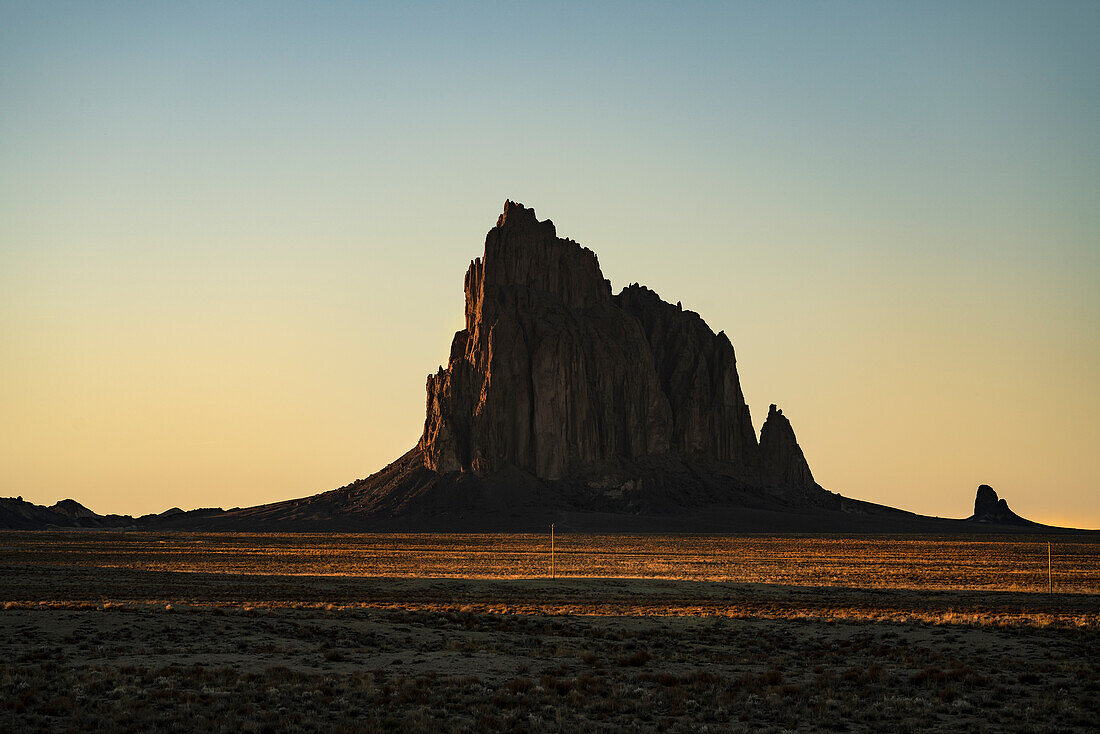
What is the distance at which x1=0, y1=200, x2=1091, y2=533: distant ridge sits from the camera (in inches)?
6191

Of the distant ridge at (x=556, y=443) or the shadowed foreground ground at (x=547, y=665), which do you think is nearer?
the shadowed foreground ground at (x=547, y=665)

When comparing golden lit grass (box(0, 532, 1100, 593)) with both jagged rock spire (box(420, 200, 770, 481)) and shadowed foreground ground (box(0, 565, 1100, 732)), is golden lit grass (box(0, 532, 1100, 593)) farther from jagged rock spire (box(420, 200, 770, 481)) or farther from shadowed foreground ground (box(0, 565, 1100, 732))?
jagged rock spire (box(420, 200, 770, 481))

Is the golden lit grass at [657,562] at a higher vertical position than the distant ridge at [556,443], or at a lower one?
lower

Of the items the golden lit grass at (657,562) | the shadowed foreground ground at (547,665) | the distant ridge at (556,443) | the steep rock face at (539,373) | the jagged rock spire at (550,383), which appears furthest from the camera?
the jagged rock spire at (550,383)

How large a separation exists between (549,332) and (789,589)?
13418cm

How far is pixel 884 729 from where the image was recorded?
16.7 m

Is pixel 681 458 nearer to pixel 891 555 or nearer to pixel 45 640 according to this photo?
pixel 891 555

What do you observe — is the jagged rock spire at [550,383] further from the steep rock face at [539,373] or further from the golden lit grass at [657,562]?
the golden lit grass at [657,562]

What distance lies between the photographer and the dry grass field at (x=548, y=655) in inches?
678

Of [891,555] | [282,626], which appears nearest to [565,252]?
[891,555]

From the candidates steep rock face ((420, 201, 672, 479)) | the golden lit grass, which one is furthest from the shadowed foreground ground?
steep rock face ((420, 201, 672, 479))

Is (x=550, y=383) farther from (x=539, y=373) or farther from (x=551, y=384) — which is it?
(x=539, y=373)

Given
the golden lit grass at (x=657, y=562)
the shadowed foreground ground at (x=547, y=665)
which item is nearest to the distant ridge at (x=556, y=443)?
the golden lit grass at (x=657, y=562)

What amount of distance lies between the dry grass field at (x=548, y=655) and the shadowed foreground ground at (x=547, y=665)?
8 centimetres
